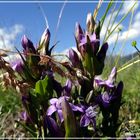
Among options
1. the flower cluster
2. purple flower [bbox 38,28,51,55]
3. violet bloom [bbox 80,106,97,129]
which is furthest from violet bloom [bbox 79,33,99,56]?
violet bloom [bbox 80,106,97,129]

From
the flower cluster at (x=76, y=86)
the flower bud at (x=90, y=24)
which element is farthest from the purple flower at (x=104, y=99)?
the flower bud at (x=90, y=24)

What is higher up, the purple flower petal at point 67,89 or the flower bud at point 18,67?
the flower bud at point 18,67

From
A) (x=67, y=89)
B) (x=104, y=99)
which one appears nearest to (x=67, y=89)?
(x=67, y=89)

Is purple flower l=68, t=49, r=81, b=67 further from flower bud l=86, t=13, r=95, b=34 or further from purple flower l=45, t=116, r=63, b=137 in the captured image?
purple flower l=45, t=116, r=63, b=137

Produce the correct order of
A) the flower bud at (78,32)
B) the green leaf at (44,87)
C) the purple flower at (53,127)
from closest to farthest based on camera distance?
the purple flower at (53,127)
the green leaf at (44,87)
the flower bud at (78,32)

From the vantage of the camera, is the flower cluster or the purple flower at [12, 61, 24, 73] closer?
the flower cluster

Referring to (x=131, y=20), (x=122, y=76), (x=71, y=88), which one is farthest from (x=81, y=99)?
(x=122, y=76)

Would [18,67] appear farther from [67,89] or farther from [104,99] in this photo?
[104,99]

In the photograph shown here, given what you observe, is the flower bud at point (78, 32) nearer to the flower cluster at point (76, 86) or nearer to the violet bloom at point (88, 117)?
the flower cluster at point (76, 86)
